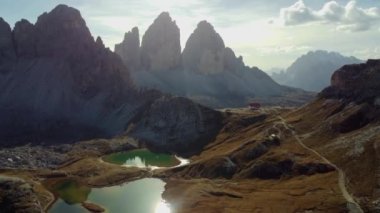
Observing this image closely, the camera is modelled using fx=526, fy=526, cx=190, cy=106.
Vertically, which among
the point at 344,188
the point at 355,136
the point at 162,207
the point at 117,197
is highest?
the point at 355,136

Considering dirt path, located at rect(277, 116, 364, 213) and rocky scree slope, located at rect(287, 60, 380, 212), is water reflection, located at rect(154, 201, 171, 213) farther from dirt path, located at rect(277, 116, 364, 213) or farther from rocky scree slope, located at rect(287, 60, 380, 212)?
rocky scree slope, located at rect(287, 60, 380, 212)

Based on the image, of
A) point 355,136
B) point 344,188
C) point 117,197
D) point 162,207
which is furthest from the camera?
point 355,136

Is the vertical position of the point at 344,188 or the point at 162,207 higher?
the point at 344,188

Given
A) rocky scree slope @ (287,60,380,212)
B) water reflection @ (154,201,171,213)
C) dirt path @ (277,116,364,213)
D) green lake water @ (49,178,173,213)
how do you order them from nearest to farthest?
1. dirt path @ (277,116,364,213)
2. rocky scree slope @ (287,60,380,212)
3. water reflection @ (154,201,171,213)
4. green lake water @ (49,178,173,213)

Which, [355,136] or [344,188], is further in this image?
[355,136]

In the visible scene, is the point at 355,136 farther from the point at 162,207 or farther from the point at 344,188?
the point at 162,207

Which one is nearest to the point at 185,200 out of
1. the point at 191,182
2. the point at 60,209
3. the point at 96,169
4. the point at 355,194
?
the point at 191,182

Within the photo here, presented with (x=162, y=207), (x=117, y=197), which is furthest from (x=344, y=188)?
(x=117, y=197)

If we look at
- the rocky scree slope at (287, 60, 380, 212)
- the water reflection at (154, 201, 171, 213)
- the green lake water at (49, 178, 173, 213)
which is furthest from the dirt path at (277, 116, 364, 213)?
the water reflection at (154, 201, 171, 213)

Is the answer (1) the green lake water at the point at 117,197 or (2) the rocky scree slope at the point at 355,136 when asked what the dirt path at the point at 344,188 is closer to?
(2) the rocky scree slope at the point at 355,136
